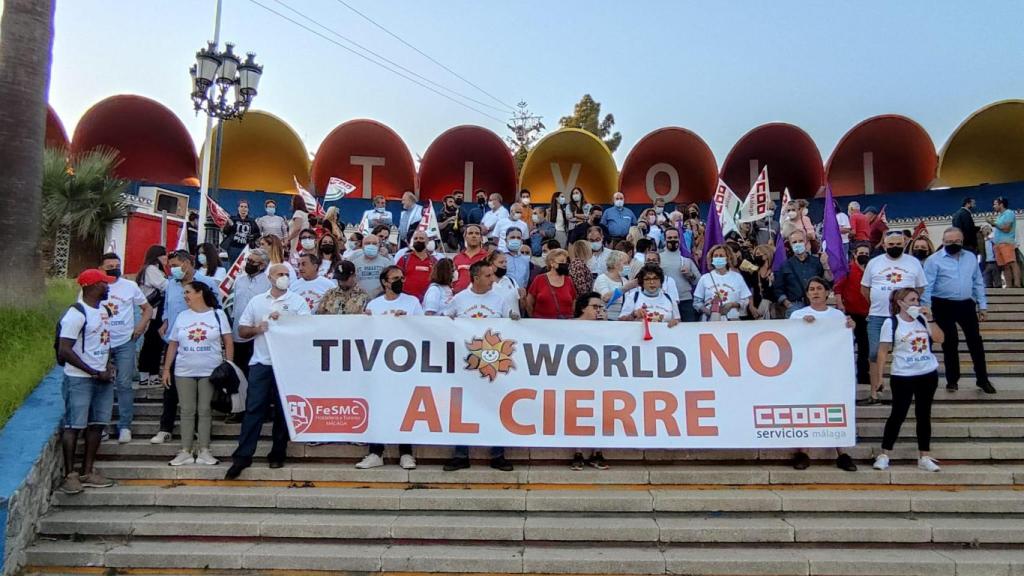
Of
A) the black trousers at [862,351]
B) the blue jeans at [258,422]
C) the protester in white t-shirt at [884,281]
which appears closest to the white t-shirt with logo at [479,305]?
the blue jeans at [258,422]

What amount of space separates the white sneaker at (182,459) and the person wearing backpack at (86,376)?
495mm

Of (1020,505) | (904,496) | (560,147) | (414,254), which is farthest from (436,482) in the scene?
(560,147)

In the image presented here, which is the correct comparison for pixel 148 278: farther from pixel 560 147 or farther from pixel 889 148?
pixel 889 148

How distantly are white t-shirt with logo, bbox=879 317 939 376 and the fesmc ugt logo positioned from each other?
11.2 ft

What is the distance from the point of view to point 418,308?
19.9 feet

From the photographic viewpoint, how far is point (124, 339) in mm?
6121

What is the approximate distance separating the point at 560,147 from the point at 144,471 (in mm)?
16755

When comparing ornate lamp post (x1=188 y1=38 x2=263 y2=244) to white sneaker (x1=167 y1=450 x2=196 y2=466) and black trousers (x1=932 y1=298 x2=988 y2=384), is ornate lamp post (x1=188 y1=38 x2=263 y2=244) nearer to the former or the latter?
white sneaker (x1=167 y1=450 x2=196 y2=466)

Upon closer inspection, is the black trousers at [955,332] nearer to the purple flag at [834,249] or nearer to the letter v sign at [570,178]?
the purple flag at [834,249]

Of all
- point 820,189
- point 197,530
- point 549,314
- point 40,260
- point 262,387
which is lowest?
point 197,530

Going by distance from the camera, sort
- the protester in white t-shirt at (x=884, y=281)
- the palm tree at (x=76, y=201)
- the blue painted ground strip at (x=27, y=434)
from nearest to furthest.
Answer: the blue painted ground strip at (x=27, y=434)
the protester in white t-shirt at (x=884, y=281)
the palm tree at (x=76, y=201)

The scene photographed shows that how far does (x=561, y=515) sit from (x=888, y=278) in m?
4.27

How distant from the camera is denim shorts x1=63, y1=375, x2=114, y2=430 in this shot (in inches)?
210

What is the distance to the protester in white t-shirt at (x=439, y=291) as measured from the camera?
20.5 ft
